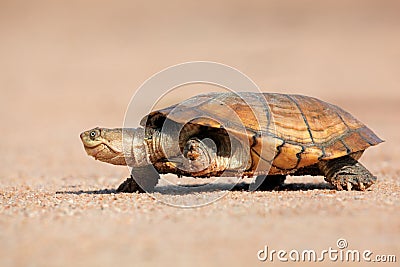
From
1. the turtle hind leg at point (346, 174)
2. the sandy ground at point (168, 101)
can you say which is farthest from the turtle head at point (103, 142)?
the turtle hind leg at point (346, 174)

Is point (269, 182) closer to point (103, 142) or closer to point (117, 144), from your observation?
point (117, 144)

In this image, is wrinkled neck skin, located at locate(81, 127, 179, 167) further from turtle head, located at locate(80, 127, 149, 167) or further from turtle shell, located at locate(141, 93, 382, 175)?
turtle shell, located at locate(141, 93, 382, 175)

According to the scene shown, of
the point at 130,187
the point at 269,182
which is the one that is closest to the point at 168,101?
the point at 269,182

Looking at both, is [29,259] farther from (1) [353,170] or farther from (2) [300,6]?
(2) [300,6]

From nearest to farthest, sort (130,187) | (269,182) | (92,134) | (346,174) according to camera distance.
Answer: (92,134) → (346,174) → (130,187) → (269,182)

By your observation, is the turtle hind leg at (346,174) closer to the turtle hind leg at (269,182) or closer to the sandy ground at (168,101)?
the sandy ground at (168,101)

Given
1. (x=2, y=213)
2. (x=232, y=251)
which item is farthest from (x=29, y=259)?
Result: (x=2, y=213)

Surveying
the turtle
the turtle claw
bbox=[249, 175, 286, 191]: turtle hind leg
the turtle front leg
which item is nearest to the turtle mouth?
the turtle
